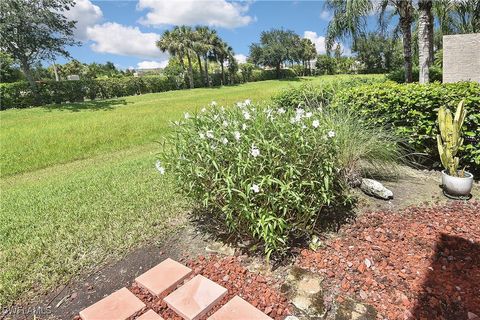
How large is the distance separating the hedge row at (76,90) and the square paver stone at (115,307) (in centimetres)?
1982

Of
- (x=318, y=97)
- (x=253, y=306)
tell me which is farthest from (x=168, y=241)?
(x=318, y=97)

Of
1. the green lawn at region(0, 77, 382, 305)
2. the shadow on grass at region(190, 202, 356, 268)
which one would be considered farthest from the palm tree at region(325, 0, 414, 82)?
the shadow on grass at region(190, 202, 356, 268)

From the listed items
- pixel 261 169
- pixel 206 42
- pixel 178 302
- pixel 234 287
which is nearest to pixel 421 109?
pixel 261 169

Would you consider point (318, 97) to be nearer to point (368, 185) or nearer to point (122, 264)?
point (368, 185)

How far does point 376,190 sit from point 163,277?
7.71 feet

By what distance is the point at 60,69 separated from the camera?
5450cm

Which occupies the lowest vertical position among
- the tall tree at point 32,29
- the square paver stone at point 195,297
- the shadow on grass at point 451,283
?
the shadow on grass at point 451,283

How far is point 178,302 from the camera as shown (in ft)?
6.52

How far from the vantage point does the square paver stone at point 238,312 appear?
184cm

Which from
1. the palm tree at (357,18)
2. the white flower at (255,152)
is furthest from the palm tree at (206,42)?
the white flower at (255,152)

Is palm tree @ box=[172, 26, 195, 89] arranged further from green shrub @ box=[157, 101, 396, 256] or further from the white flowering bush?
the white flowering bush

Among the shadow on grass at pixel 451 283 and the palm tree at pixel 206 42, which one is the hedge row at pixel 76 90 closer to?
the palm tree at pixel 206 42

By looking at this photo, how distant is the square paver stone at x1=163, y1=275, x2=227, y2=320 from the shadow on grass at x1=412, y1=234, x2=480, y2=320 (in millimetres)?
1261

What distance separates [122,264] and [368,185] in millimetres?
2615
